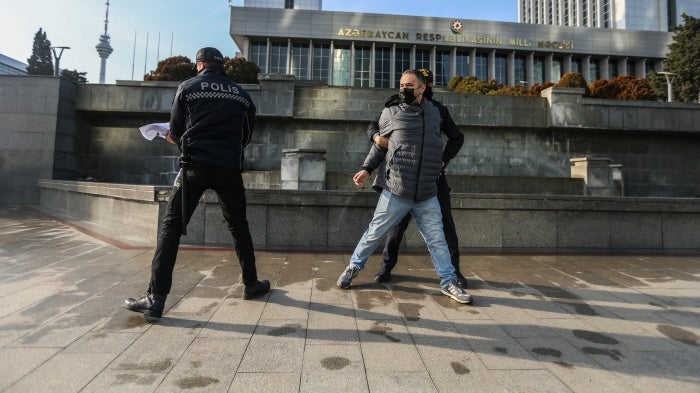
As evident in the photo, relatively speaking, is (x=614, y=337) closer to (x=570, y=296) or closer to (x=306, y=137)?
(x=570, y=296)

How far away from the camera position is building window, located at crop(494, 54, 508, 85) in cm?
5941

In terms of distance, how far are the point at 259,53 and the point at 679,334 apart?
60018mm

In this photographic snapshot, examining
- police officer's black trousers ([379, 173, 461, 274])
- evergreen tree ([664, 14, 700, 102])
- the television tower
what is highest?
the television tower

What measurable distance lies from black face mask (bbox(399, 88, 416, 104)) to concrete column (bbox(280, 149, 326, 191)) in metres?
6.48

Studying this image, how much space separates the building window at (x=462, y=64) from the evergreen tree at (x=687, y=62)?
25200mm

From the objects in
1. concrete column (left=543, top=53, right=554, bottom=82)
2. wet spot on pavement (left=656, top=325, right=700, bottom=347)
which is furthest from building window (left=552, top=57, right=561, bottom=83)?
wet spot on pavement (left=656, top=325, right=700, bottom=347)

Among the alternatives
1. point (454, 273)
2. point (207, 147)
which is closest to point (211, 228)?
point (207, 147)

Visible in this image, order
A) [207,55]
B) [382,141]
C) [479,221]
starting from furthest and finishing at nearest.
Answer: [479,221]
[382,141]
[207,55]

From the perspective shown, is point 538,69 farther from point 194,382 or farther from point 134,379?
point 134,379

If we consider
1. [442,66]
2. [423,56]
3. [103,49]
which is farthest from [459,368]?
[103,49]

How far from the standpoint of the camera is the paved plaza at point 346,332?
226cm

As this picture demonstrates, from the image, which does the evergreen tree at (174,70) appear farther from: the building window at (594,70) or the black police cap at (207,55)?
the building window at (594,70)

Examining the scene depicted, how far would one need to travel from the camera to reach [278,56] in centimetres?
5638

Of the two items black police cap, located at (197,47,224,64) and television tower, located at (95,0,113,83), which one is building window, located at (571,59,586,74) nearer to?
black police cap, located at (197,47,224,64)
